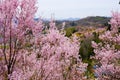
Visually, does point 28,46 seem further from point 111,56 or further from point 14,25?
point 111,56

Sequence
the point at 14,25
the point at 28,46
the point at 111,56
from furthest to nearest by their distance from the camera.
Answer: the point at 111,56 < the point at 28,46 < the point at 14,25

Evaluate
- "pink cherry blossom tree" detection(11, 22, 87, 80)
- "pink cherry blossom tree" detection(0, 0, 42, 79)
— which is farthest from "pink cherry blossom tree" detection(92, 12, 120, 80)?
"pink cherry blossom tree" detection(0, 0, 42, 79)

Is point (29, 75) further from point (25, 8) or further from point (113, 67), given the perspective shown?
point (113, 67)

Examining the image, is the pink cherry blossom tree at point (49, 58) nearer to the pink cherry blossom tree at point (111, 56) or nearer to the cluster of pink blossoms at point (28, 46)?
the cluster of pink blossoms at point (28, 46)

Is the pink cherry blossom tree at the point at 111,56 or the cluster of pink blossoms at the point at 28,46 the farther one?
the pink cherry blossom tree at the point at 111,56

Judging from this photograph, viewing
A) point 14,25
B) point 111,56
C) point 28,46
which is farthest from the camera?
point 111,56

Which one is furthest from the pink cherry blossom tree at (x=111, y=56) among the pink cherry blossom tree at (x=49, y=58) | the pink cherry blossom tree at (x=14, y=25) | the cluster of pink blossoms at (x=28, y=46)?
the pink cherry blossom tree at (x=14, y=25)

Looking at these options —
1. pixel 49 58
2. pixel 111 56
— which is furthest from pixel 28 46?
pixel 111 56

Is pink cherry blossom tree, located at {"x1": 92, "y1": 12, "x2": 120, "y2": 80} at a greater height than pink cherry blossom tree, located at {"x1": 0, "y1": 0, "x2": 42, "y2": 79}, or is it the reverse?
pink cherry blossom tree, located at {"x1": 0, "y1": 0, "x2": 42, "y2": 79}

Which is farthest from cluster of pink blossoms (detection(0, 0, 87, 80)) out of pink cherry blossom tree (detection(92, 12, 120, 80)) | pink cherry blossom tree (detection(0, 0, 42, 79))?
pink cherry blossom tree (detection(92, 12, 120, 80))

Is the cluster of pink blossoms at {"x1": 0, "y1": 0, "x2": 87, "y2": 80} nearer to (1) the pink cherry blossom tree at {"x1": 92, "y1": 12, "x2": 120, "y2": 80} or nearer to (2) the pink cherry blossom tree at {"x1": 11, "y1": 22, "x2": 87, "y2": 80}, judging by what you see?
(2) the pink cherry blossom tree at {"x1": 11, "y1": 22, "x2": 87, "y2": 80}

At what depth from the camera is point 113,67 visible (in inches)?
391

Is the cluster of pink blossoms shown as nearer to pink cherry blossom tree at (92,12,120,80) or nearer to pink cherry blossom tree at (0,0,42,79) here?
pink cherry blossom tree at (0,0,42,79)

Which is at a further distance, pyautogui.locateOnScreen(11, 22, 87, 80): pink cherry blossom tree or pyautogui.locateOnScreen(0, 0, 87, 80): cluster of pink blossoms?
pyautogui.locateOnScreen(11, 22, 87, 80): pink cherry blossom tree
